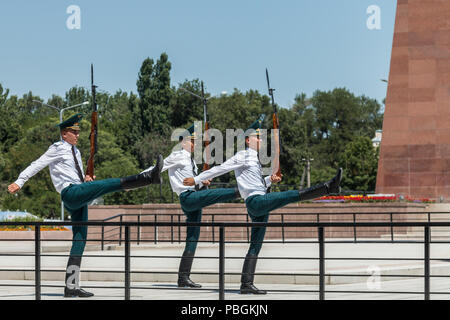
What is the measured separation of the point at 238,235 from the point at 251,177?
53.9 feet

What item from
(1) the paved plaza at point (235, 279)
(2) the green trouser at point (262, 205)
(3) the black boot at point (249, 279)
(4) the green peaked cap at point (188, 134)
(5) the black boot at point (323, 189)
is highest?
(4) the green peaked cap at point (188, 134)

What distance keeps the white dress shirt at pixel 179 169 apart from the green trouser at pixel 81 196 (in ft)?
5.48

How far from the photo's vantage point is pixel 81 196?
1035cm

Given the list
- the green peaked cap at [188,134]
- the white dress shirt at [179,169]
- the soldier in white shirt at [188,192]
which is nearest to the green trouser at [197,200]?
the soldier in white shirt at [188,192]

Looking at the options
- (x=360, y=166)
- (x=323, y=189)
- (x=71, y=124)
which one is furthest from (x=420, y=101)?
(x=360, y=166)

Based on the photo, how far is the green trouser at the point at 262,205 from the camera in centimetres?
1066

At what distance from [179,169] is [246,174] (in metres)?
1.20

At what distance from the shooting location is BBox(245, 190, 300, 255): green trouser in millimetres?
10663

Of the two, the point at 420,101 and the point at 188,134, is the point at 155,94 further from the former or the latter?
the point at 188,134

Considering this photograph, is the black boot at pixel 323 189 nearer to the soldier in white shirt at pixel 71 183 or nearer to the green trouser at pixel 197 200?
the green trouser at pixel 197 200

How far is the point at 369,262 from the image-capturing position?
16.0 m
